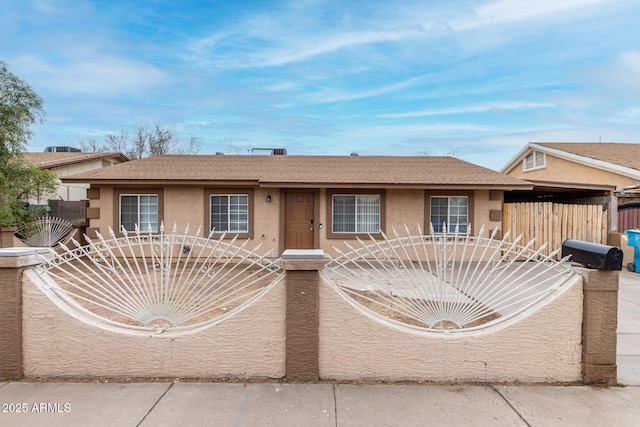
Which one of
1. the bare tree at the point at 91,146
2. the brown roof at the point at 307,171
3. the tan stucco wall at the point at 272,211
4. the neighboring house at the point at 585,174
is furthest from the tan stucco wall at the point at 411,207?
the bare tree at the point at 91,146

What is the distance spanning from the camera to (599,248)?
3463 mm

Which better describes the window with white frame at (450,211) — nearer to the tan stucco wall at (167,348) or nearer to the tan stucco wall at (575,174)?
the tan stucco wall at (575,174)

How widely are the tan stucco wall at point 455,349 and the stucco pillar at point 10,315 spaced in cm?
289

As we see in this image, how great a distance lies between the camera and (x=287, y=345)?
3.53 m

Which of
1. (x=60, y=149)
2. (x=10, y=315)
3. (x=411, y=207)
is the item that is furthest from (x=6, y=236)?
(x=411, y=207)

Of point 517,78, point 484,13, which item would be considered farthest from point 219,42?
point 517,78

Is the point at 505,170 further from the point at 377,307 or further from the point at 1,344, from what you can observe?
the point at 1,344

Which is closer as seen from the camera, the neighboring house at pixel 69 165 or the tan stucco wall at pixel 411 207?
the tan stucco wall at pixel 411 207

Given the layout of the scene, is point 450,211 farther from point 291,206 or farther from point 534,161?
point 534,161

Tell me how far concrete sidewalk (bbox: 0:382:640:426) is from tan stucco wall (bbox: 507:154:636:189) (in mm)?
13292

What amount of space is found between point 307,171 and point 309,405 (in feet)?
31.1

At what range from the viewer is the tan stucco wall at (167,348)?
140 inches

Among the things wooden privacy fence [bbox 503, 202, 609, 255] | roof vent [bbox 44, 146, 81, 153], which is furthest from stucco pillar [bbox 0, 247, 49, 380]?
roof vent [bbox 44, 146, 81, 153]

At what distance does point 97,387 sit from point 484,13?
435 inches
